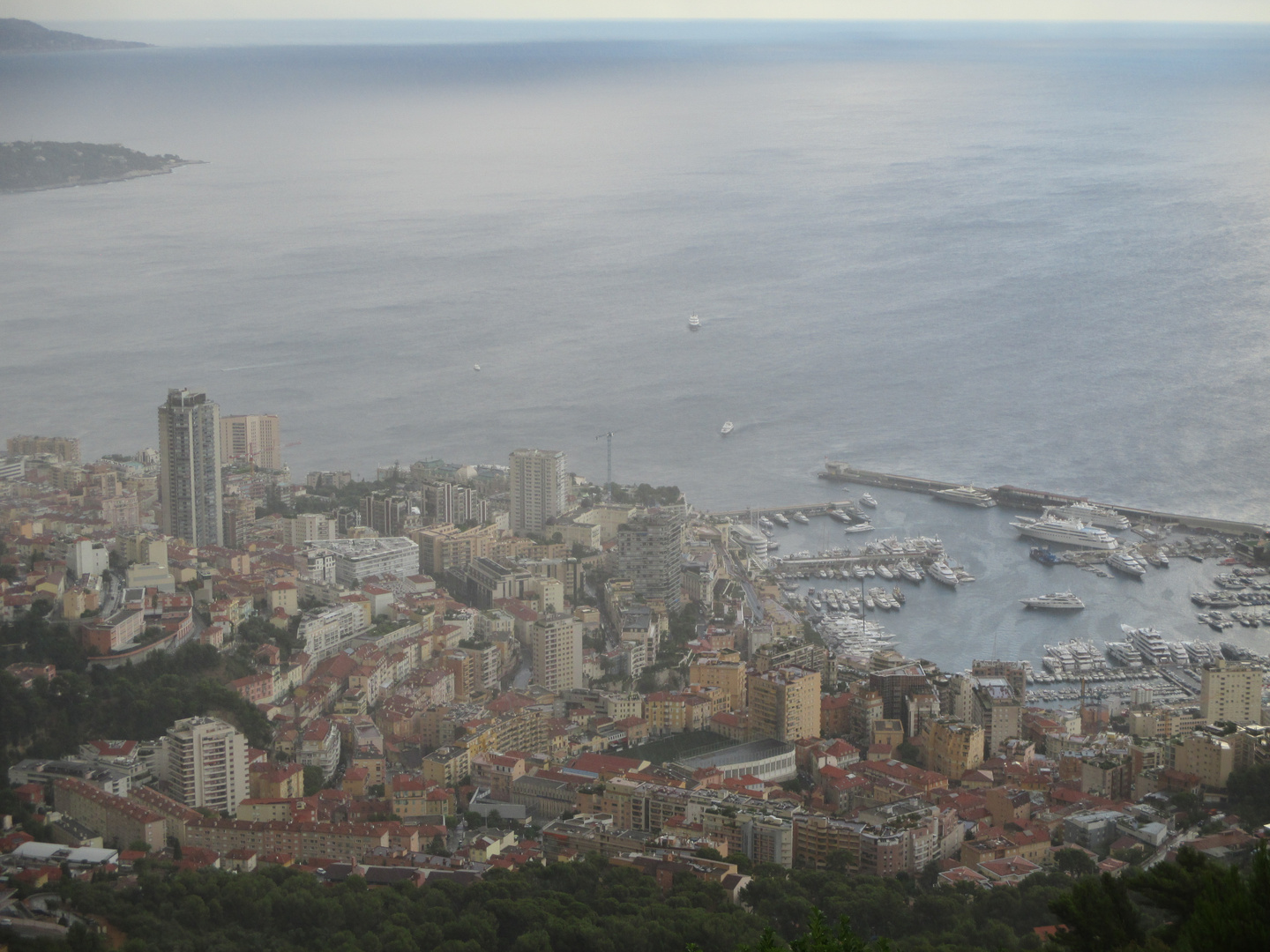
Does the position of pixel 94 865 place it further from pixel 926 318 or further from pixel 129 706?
pixel 926 318

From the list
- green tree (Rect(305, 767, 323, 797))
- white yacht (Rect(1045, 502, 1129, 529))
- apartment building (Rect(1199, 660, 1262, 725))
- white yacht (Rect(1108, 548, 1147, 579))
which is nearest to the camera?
green tree (Rect(305, 767, 323, 797))

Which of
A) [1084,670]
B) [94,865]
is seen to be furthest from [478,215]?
[94,865]

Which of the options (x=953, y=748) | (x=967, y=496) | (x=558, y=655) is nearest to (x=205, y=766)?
(x=558, y=655)

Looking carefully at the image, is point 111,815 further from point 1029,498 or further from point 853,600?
point 1029,498

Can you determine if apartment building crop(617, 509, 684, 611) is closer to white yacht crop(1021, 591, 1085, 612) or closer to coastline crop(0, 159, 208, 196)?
white yacht crop(1021, 591, 1085, 612)

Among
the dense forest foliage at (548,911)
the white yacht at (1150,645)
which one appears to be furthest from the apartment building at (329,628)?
the white yacht at (1150,645)

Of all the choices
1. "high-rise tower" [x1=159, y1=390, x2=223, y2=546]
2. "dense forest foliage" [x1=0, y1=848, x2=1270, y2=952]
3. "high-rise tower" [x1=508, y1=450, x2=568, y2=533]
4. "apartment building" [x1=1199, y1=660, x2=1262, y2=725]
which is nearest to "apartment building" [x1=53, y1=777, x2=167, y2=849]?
"dense forest foliage" [x1=0, y1=848, x2=1270, y2=952]
